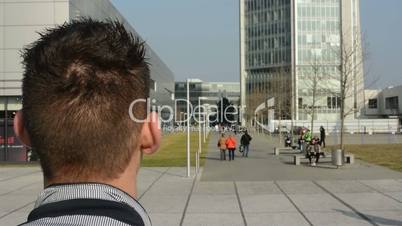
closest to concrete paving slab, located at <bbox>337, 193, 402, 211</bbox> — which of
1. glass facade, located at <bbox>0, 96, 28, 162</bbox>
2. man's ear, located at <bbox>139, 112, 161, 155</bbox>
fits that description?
man's ear, located at <bbox>139, 112, 161, 155</bbox>

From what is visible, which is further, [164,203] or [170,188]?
[170,188]

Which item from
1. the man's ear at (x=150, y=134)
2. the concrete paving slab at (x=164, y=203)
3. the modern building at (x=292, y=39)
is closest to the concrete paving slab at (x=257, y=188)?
the concrete paving slab at (x=164, y=203)

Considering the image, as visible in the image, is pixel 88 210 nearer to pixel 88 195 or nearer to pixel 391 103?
pixel 88 195

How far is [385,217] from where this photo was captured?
1227cm

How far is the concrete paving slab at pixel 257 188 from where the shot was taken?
16.8 metres

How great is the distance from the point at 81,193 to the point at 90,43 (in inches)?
16.0

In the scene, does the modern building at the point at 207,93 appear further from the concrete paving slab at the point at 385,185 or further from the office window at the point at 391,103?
the concrete paving slab at the point at 385,185

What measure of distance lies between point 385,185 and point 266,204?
18.7ft

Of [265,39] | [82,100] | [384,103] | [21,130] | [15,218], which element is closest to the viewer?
[82,100]

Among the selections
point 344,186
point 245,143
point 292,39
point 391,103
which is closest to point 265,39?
point 292,39

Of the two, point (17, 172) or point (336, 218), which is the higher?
point (17, 172)

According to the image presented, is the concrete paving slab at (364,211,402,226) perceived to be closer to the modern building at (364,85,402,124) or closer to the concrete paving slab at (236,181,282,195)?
the concrete paving slab at (236,181,282,195)

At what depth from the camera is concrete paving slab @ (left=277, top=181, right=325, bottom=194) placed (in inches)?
663

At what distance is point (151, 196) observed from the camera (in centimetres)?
1628
